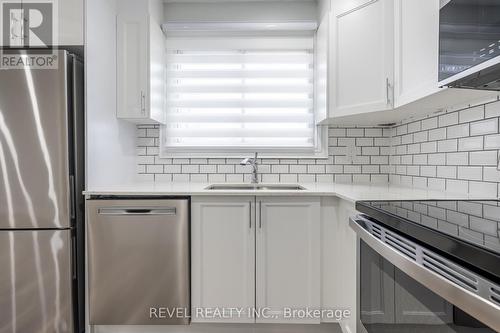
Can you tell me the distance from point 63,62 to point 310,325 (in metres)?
2.11

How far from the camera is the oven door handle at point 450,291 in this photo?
50cm

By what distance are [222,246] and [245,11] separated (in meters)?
1.83

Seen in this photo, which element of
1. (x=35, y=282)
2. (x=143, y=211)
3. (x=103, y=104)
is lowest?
(x=35, y=282)

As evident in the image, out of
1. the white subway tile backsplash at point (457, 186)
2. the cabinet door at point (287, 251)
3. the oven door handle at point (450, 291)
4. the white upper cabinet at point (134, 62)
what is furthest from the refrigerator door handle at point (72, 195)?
the white subway tile backsplash at point (457, 186)

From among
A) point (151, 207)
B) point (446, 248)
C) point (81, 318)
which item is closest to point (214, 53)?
point (151, 207)

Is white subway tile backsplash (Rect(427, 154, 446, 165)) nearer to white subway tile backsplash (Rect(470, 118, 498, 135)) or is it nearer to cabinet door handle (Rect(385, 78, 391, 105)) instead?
white subway tile backsplash (Rect(470, 118, 498, 135))

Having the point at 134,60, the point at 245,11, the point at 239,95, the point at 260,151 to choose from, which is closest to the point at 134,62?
the point at 134,60

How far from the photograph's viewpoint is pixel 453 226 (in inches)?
28.3

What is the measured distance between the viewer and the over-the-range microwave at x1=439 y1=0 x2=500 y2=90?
908 millimetres

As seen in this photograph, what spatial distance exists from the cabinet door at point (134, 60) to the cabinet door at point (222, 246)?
2.78 ft

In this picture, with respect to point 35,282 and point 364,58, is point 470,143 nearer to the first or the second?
point 364,58

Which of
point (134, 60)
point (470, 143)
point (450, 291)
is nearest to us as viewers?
point (450, 291)

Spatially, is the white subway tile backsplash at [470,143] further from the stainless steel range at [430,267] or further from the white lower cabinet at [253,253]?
the white lower cabinet at [253,253]

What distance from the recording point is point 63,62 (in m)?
1.61
